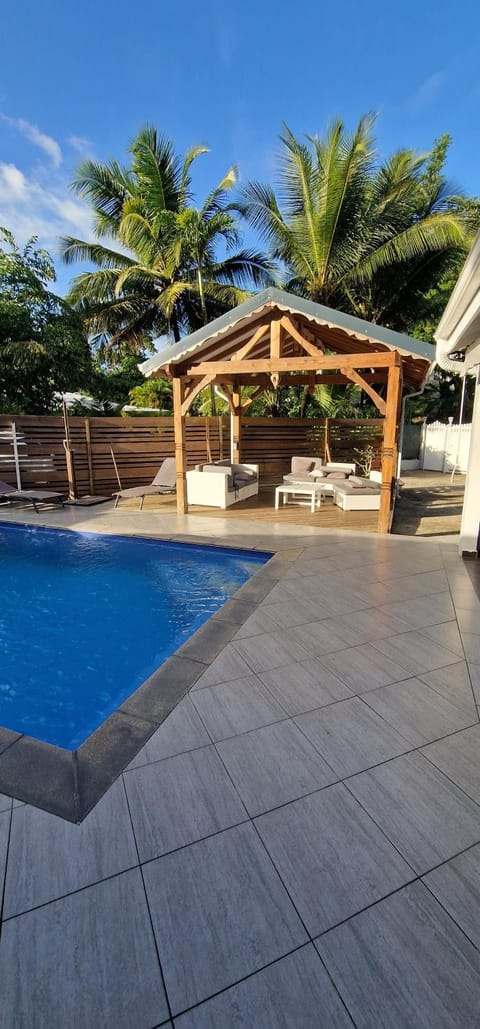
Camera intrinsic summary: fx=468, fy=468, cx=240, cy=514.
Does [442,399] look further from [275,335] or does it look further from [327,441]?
[275,335]

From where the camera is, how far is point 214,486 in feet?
32.2

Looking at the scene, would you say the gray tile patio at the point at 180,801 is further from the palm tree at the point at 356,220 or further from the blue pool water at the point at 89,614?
the palm tree at the point at 356,220

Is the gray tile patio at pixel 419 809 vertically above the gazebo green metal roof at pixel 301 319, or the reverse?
the gazebo green metal roof at pixel 301 319

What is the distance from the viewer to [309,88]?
A: 1371 centimetres

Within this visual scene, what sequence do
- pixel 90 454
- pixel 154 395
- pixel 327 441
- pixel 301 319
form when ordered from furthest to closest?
1. pixel 154 395
2. pixel 327 441
3. pixel 90 454
4. pixel 301 319

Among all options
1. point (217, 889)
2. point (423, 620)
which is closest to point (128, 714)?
point (217, 889)

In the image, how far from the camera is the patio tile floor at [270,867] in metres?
1.54

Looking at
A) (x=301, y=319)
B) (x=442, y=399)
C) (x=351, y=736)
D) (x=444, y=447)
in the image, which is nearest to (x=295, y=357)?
(x=301, y=319)

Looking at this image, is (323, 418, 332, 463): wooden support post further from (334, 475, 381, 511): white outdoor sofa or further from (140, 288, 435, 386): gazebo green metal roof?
(140, 288, 435, 386): gazebo green metal roof

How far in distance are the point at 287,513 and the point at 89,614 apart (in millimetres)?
5100

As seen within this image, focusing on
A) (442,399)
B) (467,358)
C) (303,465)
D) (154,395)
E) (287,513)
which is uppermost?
(442,399)

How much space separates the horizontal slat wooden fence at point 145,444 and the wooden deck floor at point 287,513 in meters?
1.90

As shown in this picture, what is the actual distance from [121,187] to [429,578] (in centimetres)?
1535

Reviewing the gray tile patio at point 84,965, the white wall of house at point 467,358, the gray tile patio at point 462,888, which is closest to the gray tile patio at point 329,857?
the gray tile patio at point 462,888
